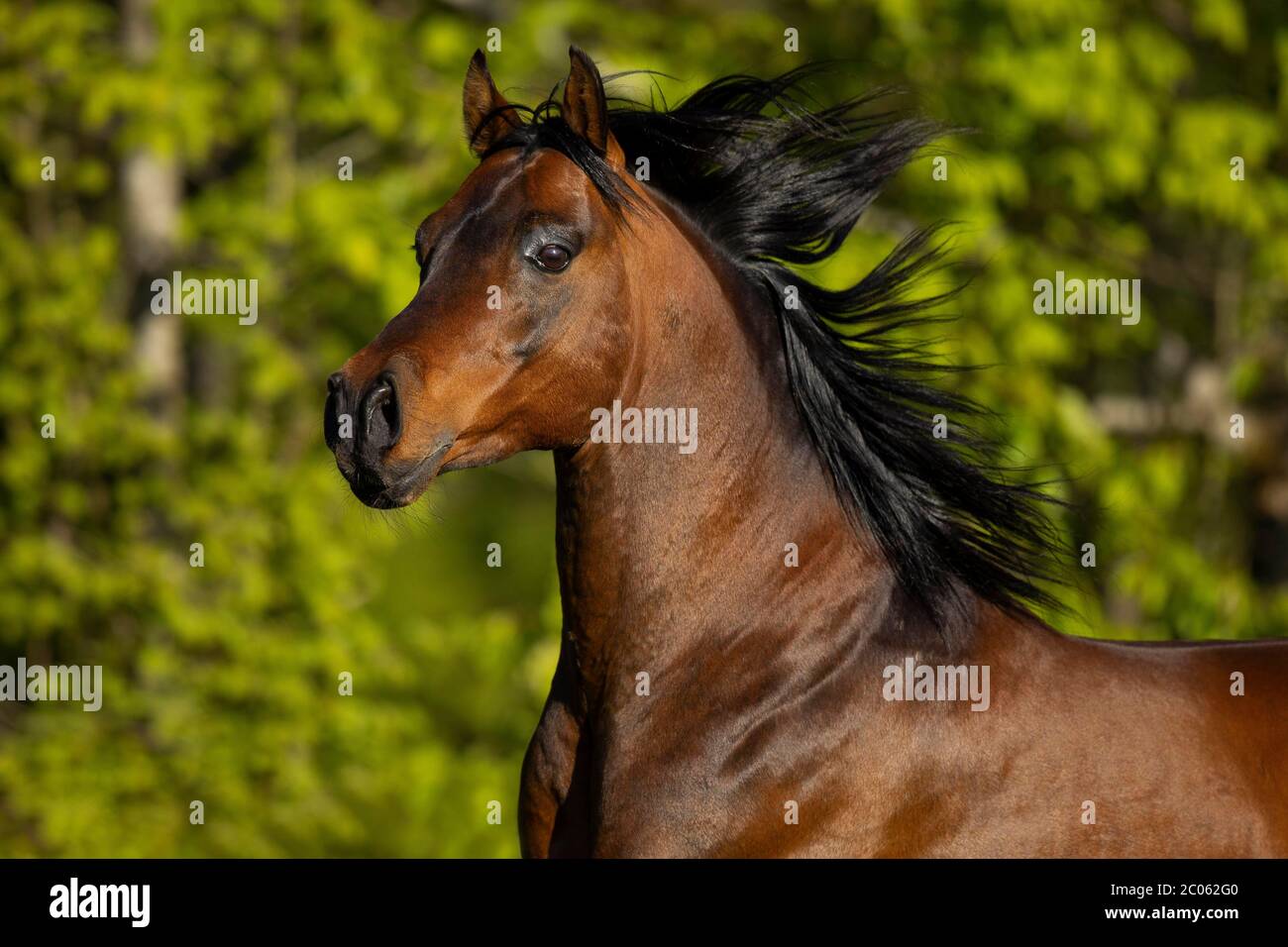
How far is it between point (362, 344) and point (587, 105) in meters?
6.11

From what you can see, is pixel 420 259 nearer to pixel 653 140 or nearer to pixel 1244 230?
pixel 653 140

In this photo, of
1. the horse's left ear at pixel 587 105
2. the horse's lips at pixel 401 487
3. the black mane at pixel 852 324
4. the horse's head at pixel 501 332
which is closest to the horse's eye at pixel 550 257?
the horse's head at pixel 501 332

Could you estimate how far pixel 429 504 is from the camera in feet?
11.4

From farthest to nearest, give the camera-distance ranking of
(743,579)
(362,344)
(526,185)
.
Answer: (362,344), (743,579), (526,185)

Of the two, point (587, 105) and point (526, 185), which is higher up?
point (587, 105)

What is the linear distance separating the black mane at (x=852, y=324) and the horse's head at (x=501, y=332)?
9 centimetres

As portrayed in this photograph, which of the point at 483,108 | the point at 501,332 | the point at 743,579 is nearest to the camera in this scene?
the point at 501,332

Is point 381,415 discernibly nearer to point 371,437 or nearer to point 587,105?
point 371,437

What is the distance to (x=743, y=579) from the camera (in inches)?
124

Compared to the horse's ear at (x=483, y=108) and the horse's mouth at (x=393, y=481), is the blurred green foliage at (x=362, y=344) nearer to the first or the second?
the horse's ear at (x=483, y=108)

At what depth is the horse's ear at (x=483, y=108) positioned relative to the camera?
340cm

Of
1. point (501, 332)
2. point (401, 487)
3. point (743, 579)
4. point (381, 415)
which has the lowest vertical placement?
point (743, 579)

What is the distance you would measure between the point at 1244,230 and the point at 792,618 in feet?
19.7

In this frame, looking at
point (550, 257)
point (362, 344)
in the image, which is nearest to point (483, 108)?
point (550, 257)
